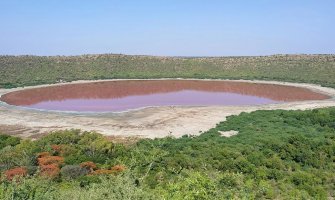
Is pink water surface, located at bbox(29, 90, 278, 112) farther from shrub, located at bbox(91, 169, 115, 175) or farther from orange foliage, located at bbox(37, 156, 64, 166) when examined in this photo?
shrub, located at bbox(91, 169, 115, 175)

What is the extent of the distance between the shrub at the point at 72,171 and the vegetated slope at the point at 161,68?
50644 mm

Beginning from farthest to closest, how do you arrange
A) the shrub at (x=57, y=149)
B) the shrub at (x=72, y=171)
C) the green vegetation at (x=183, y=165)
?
the shrub at (x=57, y=149) < the shrub at (x=72, y=171) < the green vegetation at (x=183, y=165)

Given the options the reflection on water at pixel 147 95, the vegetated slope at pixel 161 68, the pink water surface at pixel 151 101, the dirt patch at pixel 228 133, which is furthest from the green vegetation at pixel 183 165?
the vegetated slope at pixel 161 68

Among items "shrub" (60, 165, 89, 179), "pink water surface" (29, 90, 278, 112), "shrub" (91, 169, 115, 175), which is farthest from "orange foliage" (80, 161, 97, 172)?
"pink water surface" (29, 90, 278, 112)

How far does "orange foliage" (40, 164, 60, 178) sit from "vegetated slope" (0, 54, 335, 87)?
50249mm

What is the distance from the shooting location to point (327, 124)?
31203 mm

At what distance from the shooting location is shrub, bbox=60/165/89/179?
18.8 meters

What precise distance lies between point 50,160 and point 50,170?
5.33ft

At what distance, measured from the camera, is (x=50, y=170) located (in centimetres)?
1895

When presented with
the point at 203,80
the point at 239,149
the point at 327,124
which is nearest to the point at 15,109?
the point at 239,149

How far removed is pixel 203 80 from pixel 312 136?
45.7 m

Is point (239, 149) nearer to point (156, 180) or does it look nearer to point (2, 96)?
point (156, 180)

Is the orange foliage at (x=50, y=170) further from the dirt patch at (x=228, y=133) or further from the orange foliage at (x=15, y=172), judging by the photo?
the dirt patch at (x=228, y=133)

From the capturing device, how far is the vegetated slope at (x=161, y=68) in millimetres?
76000
